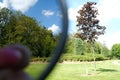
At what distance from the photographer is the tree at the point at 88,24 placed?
18406 millimetres

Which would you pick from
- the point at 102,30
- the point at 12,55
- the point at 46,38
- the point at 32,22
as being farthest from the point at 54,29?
the point at 102,30

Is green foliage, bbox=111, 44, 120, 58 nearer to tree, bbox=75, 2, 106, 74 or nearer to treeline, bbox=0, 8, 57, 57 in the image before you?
tree, bbox=75, 2, 106, 74

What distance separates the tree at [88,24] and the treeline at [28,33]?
674 inches

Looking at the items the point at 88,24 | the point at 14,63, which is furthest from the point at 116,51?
the point at 14,63

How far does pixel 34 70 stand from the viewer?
0.85 metres

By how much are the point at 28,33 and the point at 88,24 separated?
17.5 m

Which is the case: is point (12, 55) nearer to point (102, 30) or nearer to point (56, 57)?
point (56, 57)

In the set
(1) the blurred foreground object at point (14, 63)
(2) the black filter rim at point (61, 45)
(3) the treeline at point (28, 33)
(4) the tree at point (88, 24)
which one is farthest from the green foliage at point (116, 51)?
(1) the blurred foreground object at point (14, 63)

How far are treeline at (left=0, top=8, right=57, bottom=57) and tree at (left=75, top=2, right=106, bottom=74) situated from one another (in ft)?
56.2

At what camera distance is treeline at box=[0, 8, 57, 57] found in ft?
3.25

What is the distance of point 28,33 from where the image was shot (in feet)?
3.58

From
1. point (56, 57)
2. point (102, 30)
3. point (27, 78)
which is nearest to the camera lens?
point (27, 78)

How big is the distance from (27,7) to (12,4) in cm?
6

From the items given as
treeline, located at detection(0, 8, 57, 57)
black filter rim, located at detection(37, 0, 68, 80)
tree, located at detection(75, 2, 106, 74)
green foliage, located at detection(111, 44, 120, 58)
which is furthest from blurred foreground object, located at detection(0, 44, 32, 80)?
green foliage, located at detection(111, 44, 120, 58)
